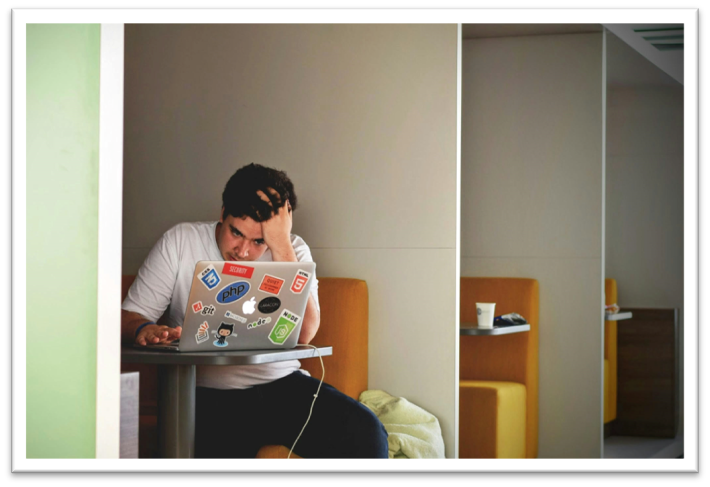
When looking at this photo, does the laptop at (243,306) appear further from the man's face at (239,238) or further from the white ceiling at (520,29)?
the white ceiling at (520,29)

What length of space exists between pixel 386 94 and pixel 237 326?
1.47m

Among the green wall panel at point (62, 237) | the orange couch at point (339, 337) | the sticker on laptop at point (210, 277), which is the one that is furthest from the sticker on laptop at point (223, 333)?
the orange couch at point (339, 337)

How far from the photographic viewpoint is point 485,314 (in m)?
3.43

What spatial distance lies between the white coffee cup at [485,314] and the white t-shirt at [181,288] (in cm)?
97

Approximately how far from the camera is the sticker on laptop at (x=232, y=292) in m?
2.03

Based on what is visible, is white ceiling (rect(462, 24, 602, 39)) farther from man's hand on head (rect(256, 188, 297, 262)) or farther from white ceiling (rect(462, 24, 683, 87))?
man's hand on head (rect(256, 188, 297, 262))

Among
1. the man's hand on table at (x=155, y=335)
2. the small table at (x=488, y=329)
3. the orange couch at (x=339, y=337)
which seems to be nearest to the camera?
the man's hand on table at (x=155, y=335)

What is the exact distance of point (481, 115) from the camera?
4156 millimetres

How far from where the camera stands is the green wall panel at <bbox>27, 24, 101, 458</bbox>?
4.16ft

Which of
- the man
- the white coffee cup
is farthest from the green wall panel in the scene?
the white coffee cup

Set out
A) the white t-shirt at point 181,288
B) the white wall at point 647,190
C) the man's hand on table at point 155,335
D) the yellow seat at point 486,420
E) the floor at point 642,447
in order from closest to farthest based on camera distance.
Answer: the man's hand on table at point 155,335 < the white t-shirt at point 181,288 < the yellow seat at point 486,420 < the floor at point 642,447 < the white wall at point 647,190

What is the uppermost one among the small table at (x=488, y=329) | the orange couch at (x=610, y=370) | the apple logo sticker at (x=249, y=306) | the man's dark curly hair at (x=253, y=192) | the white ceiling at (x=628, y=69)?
the white ceiling at (x=628, y=69)

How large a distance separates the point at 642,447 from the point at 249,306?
3627mm

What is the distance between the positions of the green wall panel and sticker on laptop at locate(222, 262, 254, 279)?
683 millimetres
